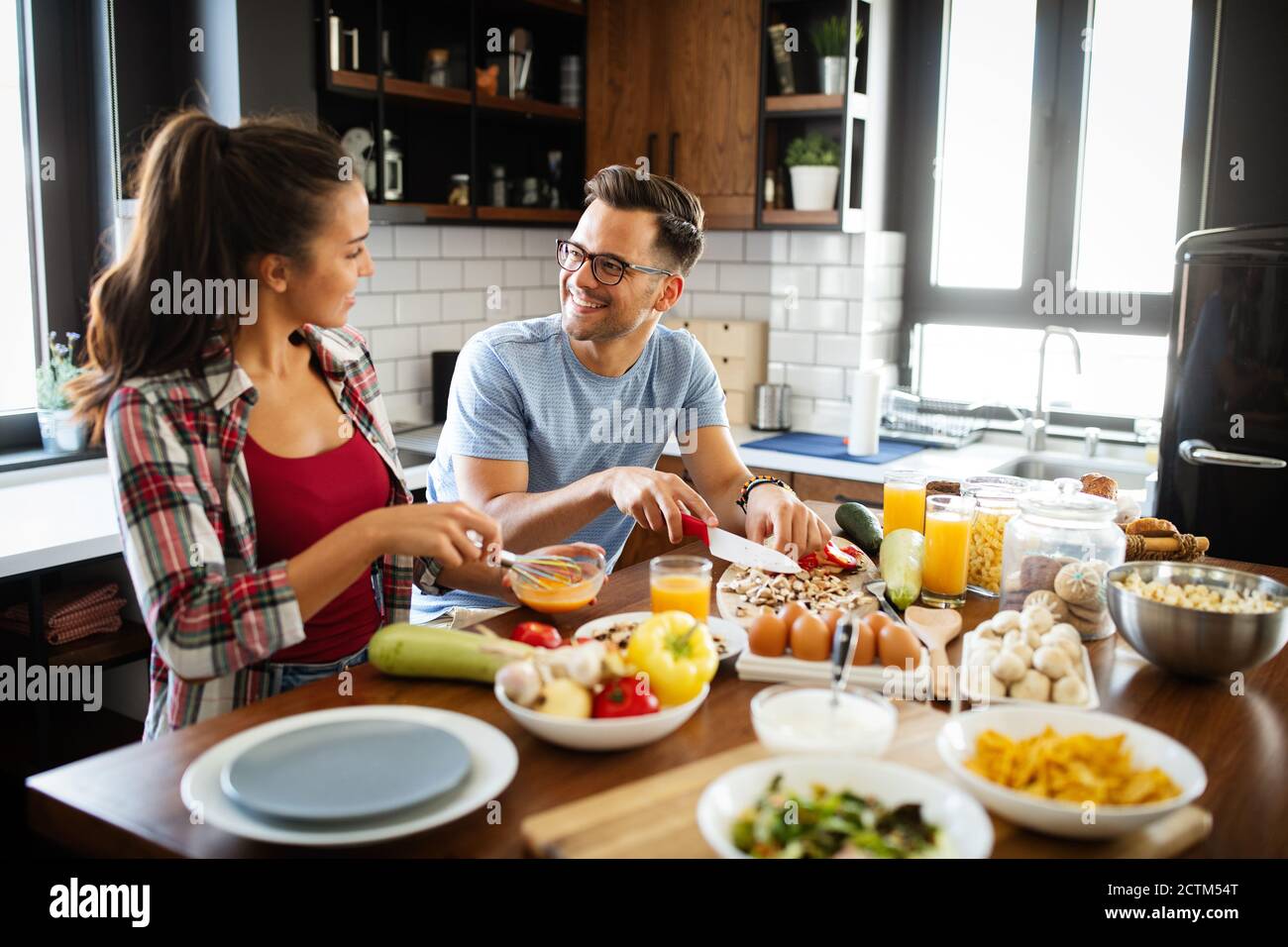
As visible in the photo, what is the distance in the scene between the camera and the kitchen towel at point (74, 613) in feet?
8.79

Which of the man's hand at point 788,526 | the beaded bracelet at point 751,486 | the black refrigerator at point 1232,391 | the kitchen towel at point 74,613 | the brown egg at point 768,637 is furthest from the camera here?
the black refrigerator at point 1232,391

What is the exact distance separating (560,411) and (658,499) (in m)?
0.64

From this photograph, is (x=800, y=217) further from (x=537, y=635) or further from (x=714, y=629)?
(x=537, y=635)

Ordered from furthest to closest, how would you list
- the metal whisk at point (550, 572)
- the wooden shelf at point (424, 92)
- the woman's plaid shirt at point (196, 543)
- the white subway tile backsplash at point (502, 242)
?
1. the white subway tile backsplash at point (502, 242)
2. the wooden shelf at point (424, 92)
3. the metal whisk at point (550, 572)
4. the woman's plaid shirt at point (196, 543)

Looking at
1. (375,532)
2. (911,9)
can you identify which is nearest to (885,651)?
(375,532)

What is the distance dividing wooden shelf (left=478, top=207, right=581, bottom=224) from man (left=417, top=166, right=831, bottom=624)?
1.48 m

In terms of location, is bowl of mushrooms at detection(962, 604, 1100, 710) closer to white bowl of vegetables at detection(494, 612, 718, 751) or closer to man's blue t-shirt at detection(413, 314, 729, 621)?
white bowl of vegetables at detection(494, 612, 718, 751)

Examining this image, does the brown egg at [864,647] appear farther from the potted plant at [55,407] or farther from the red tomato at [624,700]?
the potted plant at [55,407]

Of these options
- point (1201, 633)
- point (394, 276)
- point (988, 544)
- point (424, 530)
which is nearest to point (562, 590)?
point (424, 530)

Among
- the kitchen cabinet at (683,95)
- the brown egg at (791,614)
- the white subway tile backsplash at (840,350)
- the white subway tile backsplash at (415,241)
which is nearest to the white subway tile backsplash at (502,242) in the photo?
the white subway tile backsplash at (415,241)

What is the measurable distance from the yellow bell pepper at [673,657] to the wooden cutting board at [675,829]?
0.15 meters

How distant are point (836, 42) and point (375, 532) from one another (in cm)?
287

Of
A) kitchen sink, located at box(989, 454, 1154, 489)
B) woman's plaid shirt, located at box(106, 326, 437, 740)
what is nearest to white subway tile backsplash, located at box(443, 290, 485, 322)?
kitchen sink, located at box(989, 454, 1154, 489)
